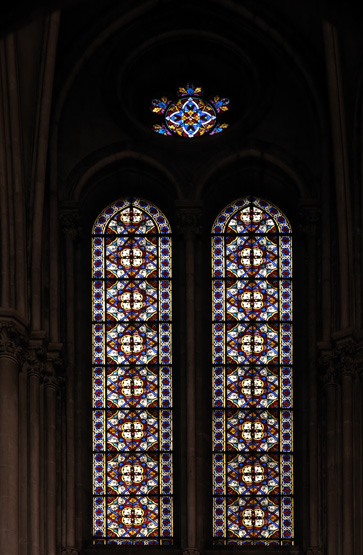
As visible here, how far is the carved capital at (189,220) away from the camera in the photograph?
111ft

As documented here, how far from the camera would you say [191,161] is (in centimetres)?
3447

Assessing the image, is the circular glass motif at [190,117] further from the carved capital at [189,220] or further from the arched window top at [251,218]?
the carved capital at [189,220]

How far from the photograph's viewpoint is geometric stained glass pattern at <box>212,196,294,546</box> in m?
32.9

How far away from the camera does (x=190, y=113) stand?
1380 inches
